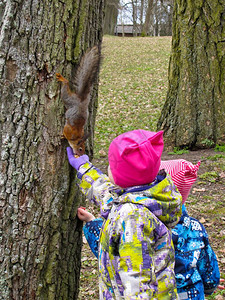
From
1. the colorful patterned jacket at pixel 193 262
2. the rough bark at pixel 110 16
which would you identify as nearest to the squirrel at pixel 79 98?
the colorful patterned jacket at pixel 193 262

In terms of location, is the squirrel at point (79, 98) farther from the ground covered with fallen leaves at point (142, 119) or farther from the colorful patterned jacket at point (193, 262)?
the colorful patterned jacket at point (193, 262)

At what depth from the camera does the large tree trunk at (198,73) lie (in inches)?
210

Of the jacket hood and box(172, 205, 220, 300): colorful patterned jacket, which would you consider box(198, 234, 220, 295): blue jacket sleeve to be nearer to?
box(172, 205, 220, 300): colorful patterned jacket

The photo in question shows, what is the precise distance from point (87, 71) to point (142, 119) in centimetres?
614

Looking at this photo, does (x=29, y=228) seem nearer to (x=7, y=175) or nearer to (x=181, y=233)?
(x=7, y=175)

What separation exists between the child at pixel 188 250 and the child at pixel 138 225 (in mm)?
276

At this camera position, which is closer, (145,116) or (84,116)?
(84,116)

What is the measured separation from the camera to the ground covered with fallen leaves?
3.58 m

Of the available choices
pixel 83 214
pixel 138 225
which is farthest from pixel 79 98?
pixel 138 225

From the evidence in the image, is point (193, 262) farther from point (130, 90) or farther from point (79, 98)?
point (130, 90)

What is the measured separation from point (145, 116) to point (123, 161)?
6.74 meters

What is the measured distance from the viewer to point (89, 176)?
196 cm

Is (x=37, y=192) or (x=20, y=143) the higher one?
(x=20, y=143)

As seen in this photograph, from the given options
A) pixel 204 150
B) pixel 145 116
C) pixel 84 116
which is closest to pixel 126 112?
pixel 145 116
